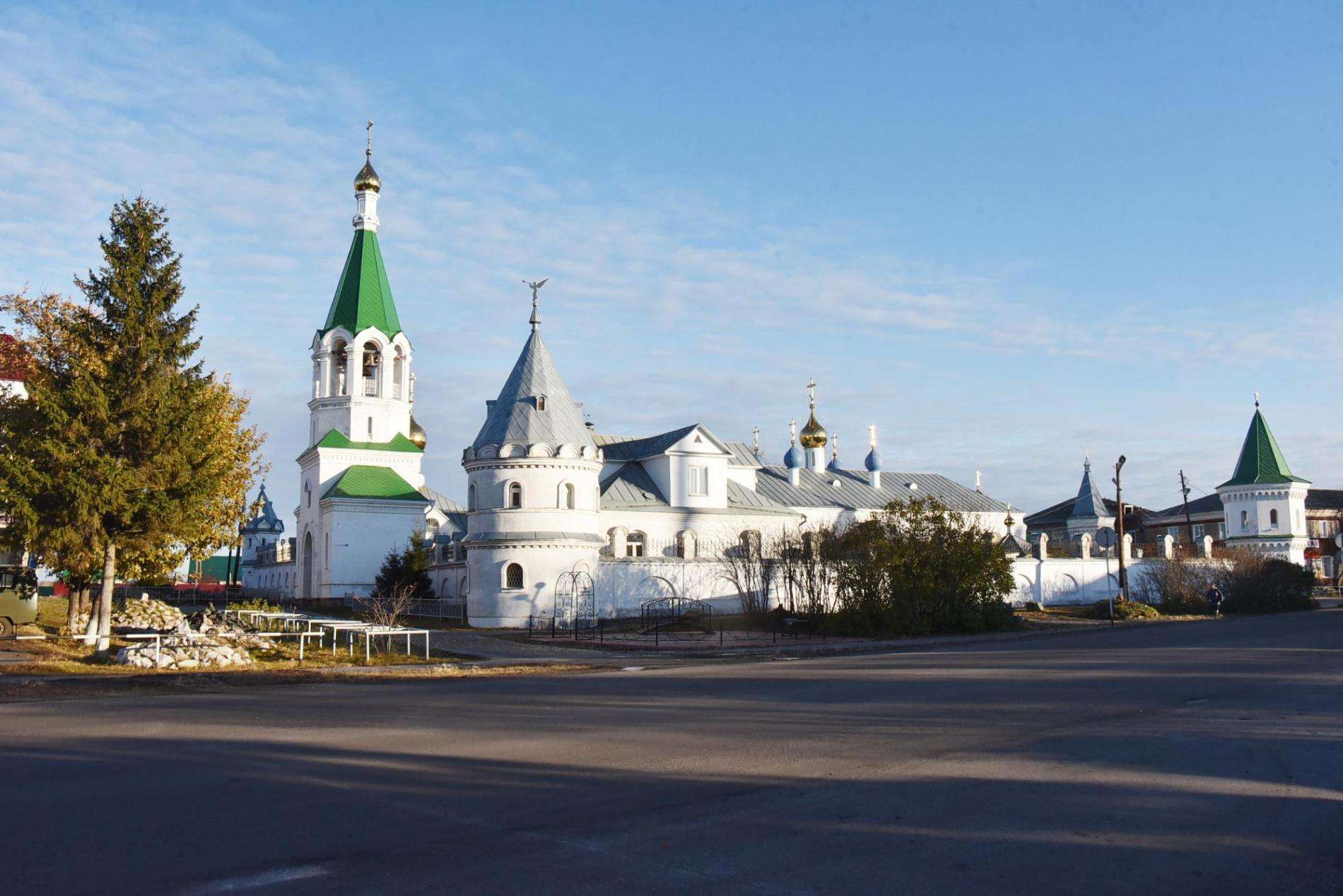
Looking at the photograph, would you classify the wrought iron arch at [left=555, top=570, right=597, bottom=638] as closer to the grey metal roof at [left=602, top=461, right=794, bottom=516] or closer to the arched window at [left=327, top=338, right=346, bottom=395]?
the grey metal roof at [left=602, top=461, right=794, bottom=516]

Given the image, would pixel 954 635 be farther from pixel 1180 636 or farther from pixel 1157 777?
pixel 1157 777

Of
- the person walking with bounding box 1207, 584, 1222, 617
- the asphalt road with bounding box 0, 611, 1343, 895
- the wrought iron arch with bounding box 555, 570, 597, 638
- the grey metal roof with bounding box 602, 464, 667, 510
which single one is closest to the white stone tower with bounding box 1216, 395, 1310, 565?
the person walking with bounding box 1207, 584, 1222, 617

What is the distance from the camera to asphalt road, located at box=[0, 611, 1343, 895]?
598cm

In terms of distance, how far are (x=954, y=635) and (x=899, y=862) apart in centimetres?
2582

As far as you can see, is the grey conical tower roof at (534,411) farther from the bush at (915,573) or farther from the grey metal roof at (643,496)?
the bush at (915,573)

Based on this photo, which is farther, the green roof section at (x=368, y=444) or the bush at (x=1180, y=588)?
the green roof section at (x=368, y=444)

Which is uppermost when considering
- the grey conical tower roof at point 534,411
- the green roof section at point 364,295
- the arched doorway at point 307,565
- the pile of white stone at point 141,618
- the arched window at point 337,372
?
the green roof section at point 364,295

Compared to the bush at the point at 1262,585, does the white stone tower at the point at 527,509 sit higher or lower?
higher

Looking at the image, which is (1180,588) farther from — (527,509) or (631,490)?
(527,509)

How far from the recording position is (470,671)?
2038 centimetres

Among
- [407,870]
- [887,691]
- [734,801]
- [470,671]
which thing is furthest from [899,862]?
[470,671]

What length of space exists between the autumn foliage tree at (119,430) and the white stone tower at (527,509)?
13.3 metres

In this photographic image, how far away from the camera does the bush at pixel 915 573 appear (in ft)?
102

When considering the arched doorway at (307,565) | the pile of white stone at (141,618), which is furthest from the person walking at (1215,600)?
the arched doorway at (307,565)
